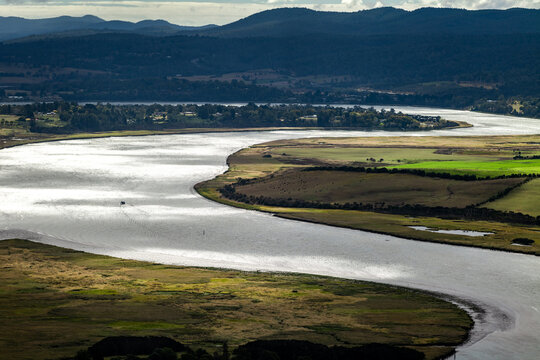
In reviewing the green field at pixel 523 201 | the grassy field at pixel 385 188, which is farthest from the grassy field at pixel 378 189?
the green field at pixel 523 201

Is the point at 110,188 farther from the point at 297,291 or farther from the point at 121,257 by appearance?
the point at 297,291

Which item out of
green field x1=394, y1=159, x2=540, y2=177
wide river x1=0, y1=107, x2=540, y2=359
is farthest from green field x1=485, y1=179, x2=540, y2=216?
wide river x1=0, y1=107, x2=540, y2=359

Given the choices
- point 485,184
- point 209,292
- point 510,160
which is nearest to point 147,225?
point 209,292

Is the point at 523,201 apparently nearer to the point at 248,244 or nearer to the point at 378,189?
the point at 378,189

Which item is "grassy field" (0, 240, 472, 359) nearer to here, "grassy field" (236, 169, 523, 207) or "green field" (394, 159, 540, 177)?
"grassy field" (236, 169, 523, 207)

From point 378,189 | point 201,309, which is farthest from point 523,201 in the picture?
point 201,309
